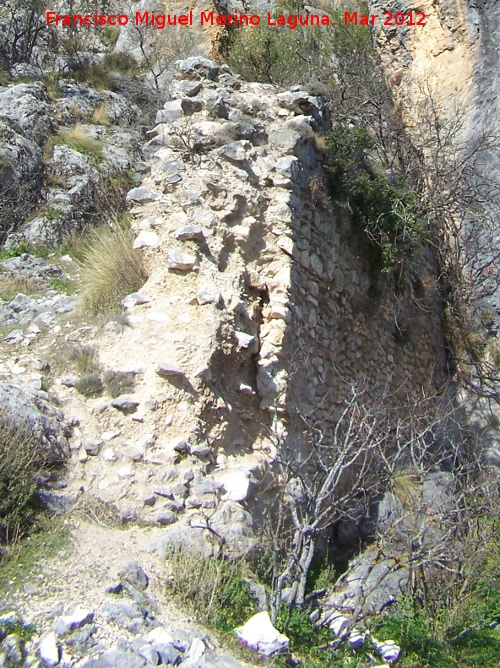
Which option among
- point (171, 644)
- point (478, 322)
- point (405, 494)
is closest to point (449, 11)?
point (478, 322)

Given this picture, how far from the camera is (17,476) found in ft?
14.5

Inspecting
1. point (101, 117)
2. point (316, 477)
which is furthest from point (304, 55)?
point (316, 477)

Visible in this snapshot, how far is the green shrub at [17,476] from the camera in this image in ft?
13.7

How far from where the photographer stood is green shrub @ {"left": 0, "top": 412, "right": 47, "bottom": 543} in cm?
417

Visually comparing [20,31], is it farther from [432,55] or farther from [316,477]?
[316,477]

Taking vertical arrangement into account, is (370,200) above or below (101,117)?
below

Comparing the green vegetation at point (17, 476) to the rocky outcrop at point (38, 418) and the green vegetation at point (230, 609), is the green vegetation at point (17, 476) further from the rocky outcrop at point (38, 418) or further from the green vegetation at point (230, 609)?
the green vegetation at point (230, 609)

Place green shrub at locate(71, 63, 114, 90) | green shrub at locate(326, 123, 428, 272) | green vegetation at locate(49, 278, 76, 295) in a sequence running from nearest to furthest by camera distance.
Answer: green shrub at locate(326, 123, 428, 272)
green vegetation at locate(49, 278, 76, 295)
green shrub at locate(71, 63, 114, 90)

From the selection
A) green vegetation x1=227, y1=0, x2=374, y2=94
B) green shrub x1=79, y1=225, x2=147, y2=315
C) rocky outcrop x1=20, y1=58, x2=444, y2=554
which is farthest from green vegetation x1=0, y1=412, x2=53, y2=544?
green vegetation x1=227, y1=0, x2=374, y2=94

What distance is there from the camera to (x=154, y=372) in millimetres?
5203

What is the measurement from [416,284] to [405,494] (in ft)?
9.41

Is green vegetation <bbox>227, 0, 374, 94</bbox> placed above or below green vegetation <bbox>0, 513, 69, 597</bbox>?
above

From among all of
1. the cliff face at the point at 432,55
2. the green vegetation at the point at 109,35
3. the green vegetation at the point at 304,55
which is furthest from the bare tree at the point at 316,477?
the green vegetation at the point at 109,35

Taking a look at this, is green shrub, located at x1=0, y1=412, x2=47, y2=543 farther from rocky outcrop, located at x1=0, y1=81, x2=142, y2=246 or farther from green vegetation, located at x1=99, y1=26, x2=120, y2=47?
green vegetation, located at x1=99, y1=26, x2=120, y2=47
